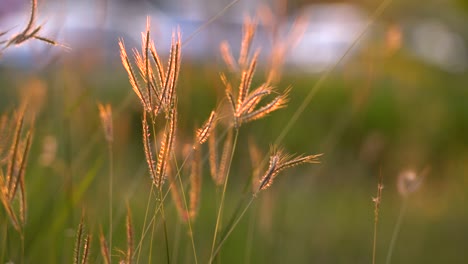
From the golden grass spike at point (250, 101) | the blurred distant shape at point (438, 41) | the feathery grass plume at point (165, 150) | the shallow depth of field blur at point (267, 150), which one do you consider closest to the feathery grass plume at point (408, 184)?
the shallow depth of field blur at point (267, 150)

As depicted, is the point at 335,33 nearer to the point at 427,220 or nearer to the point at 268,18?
the point at 427,220

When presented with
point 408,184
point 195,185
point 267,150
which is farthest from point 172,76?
point 267,150

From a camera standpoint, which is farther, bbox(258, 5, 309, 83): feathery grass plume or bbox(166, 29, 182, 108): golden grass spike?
bbox(258, 5, 309, 83): feathery grass plume

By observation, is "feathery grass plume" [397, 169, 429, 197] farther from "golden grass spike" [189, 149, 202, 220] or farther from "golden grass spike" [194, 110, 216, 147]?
"golden grass spike" [194, 110, 216, 147]

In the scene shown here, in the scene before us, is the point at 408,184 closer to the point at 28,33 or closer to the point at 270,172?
the point at 270,172

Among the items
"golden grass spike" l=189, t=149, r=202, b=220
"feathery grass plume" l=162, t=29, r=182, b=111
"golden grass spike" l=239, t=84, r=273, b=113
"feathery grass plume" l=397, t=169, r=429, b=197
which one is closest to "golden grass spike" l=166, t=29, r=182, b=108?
"feathery grass plume" l=162, t=29, r=182, b=111

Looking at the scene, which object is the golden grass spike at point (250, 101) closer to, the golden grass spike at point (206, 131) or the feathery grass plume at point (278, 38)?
the golden grass spike at point (206, 131)
